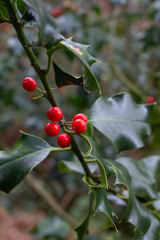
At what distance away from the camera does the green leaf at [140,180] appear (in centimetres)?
73

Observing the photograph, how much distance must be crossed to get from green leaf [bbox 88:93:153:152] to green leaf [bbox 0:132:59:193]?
0.54 ft

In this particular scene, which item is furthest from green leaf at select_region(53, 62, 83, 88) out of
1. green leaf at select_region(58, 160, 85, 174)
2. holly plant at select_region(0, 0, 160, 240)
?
green leaf at select_region(58, 160, 85, 174)

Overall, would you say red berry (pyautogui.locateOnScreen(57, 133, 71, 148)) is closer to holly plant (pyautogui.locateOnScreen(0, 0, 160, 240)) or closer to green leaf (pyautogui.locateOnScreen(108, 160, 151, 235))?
holly plant (pyautogui.locateOnScreen(0, 0, 160, 240))

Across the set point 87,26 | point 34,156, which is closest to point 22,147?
point 34,156

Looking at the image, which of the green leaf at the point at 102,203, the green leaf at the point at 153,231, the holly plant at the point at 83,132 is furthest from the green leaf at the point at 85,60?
the green leaf at the point at 153,231

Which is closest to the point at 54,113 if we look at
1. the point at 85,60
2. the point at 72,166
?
the point at 85,60

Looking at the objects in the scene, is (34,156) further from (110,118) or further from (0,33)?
(0,33)

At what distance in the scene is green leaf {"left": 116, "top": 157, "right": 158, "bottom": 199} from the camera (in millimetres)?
733

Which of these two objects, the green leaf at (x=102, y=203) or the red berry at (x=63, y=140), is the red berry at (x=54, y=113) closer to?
the red berry at (x=63, y=140)

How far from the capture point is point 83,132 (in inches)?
22.7

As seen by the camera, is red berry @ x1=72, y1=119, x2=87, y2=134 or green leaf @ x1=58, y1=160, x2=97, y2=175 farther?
green leaf @ x1=58, y1=160, x2=97, y2=175

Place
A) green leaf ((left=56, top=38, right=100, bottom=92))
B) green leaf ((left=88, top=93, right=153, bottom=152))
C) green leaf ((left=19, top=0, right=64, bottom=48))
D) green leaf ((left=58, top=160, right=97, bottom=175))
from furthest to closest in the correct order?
green leaf ((left=58, top=160, right=97, bottom=175)) → green leaf ((left=88, top=93, right=153, bottom=152)) → green leaf ((left=56, top=38, right=100, bottom=92)) → green leaf ((left=19, top=0, right=64, bottom=48))

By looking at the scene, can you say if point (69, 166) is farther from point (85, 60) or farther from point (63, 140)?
point (85, 60)

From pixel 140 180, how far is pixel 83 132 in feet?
1.02
